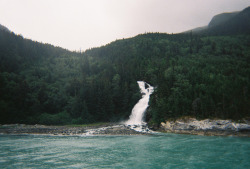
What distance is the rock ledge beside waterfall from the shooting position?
33188 mm

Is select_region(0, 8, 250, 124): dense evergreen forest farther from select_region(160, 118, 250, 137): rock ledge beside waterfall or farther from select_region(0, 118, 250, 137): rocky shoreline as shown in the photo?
select_region(0, 118, 250, 137): rocky shoreline

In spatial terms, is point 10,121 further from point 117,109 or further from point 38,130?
point 117,109

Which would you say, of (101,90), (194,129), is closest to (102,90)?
(101,90)

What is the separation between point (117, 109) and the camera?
63.8 meters

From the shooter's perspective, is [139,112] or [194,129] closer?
[194,129]

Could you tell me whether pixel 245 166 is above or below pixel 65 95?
below

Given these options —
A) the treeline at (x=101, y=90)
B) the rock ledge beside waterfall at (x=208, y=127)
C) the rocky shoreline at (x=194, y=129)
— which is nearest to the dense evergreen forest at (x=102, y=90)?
the treeline at (x=101, y=90)

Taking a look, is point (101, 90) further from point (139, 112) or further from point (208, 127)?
point (208, 127)

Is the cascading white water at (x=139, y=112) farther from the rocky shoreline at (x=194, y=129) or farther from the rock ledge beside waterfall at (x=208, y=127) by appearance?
the rock ledge beside waterfall at (x=208, y=127)

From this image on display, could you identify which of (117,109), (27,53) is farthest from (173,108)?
(27,53)

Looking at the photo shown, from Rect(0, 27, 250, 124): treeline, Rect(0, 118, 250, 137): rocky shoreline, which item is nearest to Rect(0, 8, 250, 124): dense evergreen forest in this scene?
Rect(0, 27, 250, 124): treeline

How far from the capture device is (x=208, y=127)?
117 ft

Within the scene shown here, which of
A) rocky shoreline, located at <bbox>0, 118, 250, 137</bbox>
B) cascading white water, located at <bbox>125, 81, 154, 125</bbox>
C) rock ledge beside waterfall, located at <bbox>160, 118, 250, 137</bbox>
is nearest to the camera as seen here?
rock ledge beside waterfall, located at <bbox>160, 118, 250, 137</bbox>

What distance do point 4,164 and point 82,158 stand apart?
7.38 m
